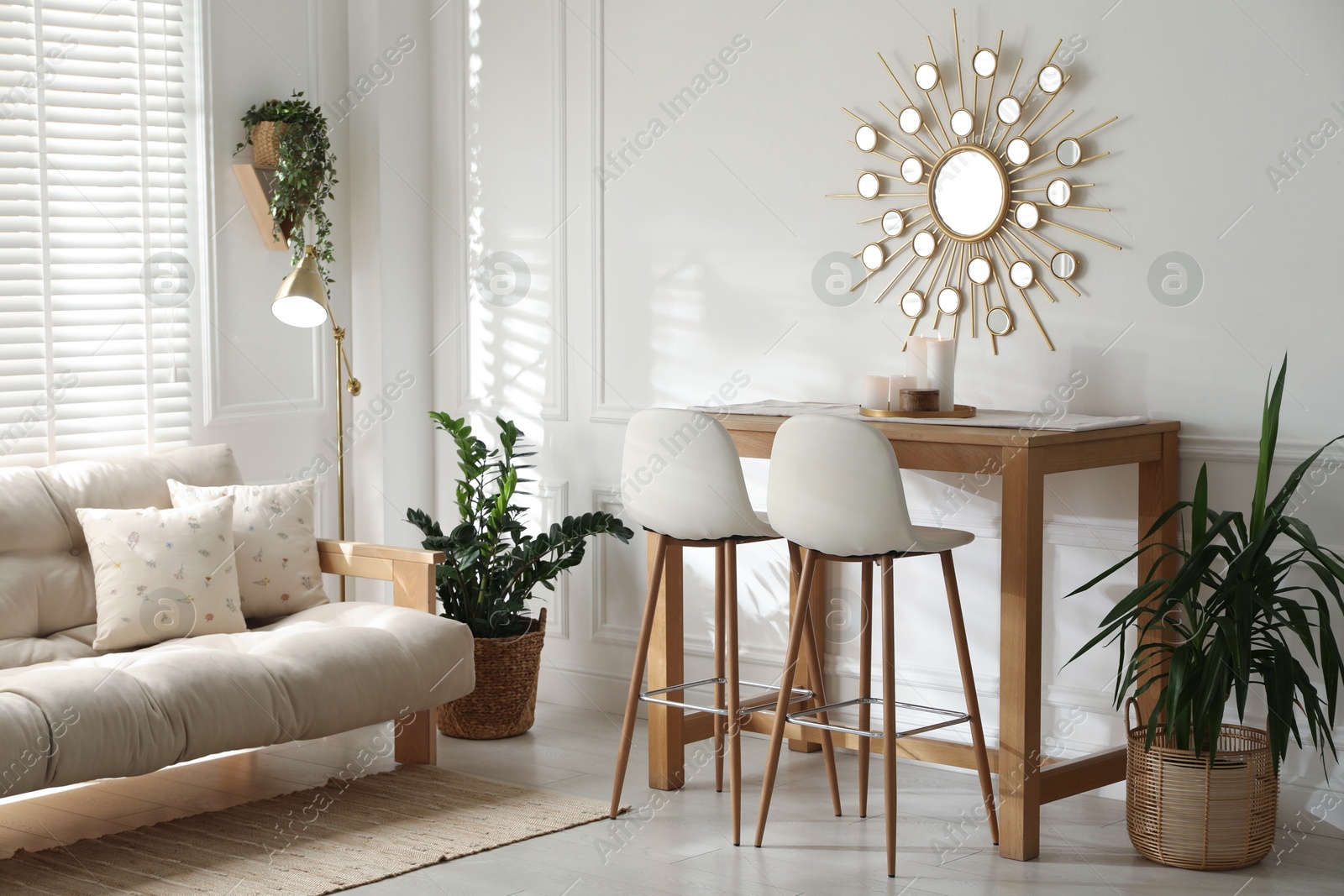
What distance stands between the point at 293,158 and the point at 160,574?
1.53 metres

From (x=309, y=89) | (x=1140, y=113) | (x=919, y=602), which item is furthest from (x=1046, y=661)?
(x=309, y=89)

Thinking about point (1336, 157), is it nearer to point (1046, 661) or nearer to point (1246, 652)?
point (1246, 652)

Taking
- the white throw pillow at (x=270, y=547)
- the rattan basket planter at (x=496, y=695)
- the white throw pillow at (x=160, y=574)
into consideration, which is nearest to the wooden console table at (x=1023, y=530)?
the rattan basket planter at (x=496, y=695)

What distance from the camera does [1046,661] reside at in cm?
384

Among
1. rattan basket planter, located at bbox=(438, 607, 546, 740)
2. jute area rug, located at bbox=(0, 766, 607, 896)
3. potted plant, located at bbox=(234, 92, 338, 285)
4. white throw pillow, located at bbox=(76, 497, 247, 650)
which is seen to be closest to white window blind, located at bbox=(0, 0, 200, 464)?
potted plant, located at bbox=(234, 92, 338, 285)

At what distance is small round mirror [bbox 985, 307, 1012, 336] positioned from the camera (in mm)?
3848

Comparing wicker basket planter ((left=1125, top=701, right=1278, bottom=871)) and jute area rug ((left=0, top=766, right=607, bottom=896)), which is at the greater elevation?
wicker basket planter ((left=1125, top=701, right=1278, bottom=871))

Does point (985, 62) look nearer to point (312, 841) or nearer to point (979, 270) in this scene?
point (979, 270)

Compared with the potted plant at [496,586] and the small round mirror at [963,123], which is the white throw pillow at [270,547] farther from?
the small round mirror at [963,123]

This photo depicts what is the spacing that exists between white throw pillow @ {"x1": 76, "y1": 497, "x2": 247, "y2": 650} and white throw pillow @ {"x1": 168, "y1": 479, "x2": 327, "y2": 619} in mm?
111

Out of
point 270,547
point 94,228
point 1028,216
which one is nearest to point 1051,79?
point 1028,216

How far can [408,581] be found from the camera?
3969 millimetres

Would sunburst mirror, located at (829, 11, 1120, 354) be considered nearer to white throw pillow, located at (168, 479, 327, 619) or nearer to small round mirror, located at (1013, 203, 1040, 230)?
small round mirror, located at (1013, 203, 1040, 230)

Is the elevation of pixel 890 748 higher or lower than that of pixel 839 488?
lower
